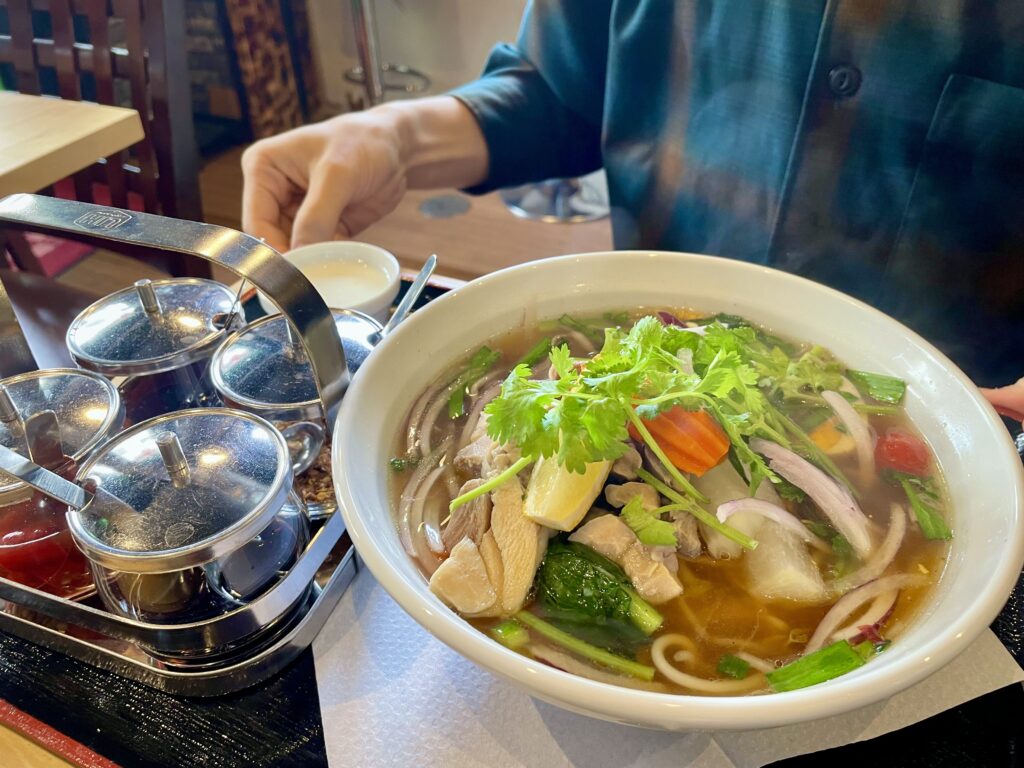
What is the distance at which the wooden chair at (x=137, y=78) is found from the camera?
2.26m

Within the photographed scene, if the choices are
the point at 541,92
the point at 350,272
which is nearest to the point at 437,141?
the point at 541,92

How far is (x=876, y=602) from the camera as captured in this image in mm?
956

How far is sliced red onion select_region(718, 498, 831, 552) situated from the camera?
98 cm

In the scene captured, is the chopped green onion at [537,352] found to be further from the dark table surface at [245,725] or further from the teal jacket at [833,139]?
the teal jacket at [833,139]

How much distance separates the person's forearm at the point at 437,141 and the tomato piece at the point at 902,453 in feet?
4.53

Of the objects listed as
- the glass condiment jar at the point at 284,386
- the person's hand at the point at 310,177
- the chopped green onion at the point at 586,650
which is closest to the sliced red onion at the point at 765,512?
the chopped green onion at the point at 586,650

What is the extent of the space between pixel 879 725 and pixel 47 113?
260 cm

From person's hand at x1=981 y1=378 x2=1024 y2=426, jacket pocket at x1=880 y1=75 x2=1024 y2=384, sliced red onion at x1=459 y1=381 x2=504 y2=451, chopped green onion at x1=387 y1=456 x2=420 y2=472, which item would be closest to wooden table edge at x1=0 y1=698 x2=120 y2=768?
chopped green onion at x1=387 y1=456 x2=420 y2=472

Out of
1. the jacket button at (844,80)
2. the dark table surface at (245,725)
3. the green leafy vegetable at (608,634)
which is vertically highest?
the jacket button at (844,80)

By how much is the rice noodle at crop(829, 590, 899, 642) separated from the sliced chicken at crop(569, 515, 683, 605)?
21 centimetres

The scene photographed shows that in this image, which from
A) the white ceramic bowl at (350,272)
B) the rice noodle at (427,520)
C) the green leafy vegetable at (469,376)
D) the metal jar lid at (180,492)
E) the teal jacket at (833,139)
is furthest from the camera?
the white ceramic bowl at (350,272)

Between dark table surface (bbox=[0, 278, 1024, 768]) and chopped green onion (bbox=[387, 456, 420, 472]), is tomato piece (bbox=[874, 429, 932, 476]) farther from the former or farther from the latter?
chopped green onion (bbox=[387, 456, 420, 472])

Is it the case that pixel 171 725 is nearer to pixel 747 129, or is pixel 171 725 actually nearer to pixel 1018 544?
pixel 1018 544

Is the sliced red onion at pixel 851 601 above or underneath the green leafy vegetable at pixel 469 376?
underneath
